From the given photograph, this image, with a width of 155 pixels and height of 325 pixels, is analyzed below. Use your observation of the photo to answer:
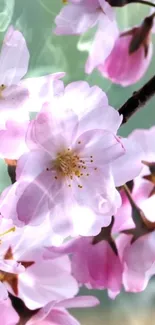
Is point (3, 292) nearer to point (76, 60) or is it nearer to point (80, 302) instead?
point (80, 302)

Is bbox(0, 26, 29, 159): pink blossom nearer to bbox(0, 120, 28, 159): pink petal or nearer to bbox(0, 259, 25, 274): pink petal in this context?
bbox(0, 120, 28, 159): pink petal

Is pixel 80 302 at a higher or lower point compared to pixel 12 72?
lower

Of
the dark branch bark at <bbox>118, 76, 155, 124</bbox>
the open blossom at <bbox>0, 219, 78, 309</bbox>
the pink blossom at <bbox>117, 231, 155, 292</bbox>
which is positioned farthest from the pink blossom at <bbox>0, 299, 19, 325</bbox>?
the dark branch bark at <bbox>118, 76, 155, 124</bbox>

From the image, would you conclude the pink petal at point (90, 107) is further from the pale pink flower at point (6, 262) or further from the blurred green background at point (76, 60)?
the pale pink flower at point (6, 262)

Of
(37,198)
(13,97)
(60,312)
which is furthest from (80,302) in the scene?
(13,97)

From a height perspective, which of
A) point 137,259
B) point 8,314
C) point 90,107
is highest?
point 90,107

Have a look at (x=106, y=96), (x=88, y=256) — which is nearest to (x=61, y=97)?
(x=106, y=96)
